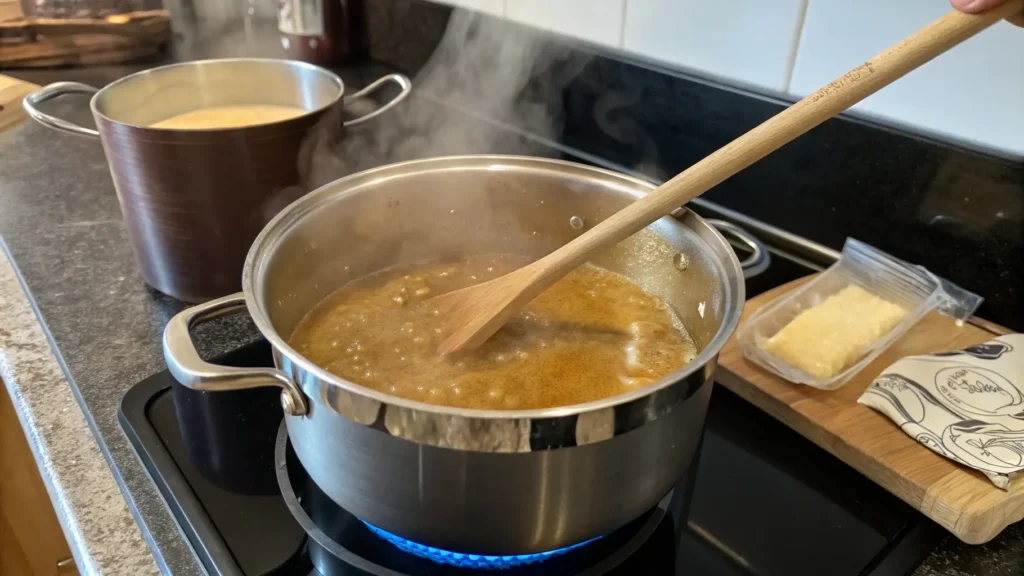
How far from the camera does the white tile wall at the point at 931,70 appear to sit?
72cm

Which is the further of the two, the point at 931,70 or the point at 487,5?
the point at 487,5

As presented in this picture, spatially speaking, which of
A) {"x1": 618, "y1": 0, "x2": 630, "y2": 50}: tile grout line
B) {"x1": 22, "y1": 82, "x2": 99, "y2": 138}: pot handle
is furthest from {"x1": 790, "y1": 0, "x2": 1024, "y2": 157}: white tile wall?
{"x1": 22, "y1": 82, "x2": 99, "y2": 138}: pot handle

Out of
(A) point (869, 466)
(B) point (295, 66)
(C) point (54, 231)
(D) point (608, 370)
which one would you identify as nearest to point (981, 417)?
(A) point (869, 466)

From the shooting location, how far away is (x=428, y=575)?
21.8 inches

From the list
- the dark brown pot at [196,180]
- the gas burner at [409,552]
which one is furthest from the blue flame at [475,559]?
the dark brown pot at [196,180]

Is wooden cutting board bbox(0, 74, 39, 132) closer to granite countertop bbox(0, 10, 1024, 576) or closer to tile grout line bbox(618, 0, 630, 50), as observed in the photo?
granite countertop bbox(0, 10, 1024, 576)

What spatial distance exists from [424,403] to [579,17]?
2.52 feet

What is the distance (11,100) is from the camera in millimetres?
1316

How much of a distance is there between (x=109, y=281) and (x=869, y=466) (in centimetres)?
86

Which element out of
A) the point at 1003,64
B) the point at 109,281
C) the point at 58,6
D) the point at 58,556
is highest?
the point at 1003,64

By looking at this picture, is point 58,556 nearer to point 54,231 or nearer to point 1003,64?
point 54,231

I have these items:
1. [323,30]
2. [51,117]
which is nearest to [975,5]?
[51,117]

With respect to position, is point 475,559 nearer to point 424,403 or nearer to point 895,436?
point 424,403

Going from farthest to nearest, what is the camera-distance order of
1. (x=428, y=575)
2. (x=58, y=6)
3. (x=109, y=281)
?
(x=58, y=6), (x=109, y=281), (x=428, y=575)
